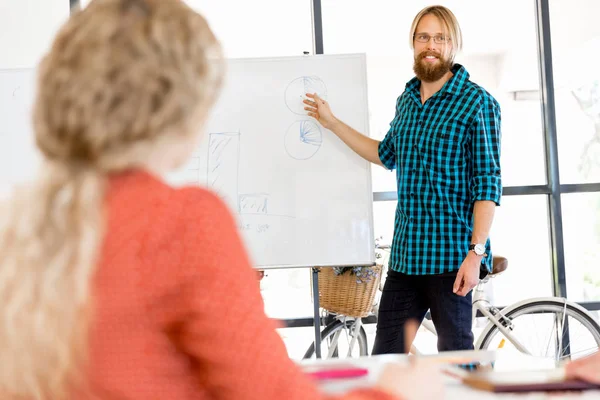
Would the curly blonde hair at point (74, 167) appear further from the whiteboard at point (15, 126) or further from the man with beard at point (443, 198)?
the whiteboard at point (15, 126)

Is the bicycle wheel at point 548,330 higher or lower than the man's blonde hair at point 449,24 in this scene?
lower

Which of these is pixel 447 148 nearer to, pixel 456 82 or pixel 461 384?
pixel 456 82

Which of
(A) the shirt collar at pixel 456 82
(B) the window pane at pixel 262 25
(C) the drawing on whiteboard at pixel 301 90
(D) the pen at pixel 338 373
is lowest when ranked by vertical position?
(D) the pen at pixel 338 373

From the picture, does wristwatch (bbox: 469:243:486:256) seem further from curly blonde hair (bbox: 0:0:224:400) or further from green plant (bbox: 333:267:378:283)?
curly blonde hair (bbox: 0:0:224:400)

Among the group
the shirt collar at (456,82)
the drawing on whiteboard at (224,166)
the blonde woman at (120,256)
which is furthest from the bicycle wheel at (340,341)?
the blonde woman at (120,256)

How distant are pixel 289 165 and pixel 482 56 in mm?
1404

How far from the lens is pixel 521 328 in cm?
316

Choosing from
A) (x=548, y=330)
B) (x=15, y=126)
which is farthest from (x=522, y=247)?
(x=15, y=126)

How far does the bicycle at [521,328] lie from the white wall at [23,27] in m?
2.04

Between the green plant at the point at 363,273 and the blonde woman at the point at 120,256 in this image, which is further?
the green plant at the point at 363,273

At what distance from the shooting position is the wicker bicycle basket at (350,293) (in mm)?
2883

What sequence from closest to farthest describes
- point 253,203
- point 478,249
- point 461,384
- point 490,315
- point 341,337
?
1. point 461,384
2. point 478,249
3. point 253,203
4. point 490,315
5. point 341,337

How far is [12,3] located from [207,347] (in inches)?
126

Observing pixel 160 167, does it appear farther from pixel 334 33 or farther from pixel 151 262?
pixel 334 33
